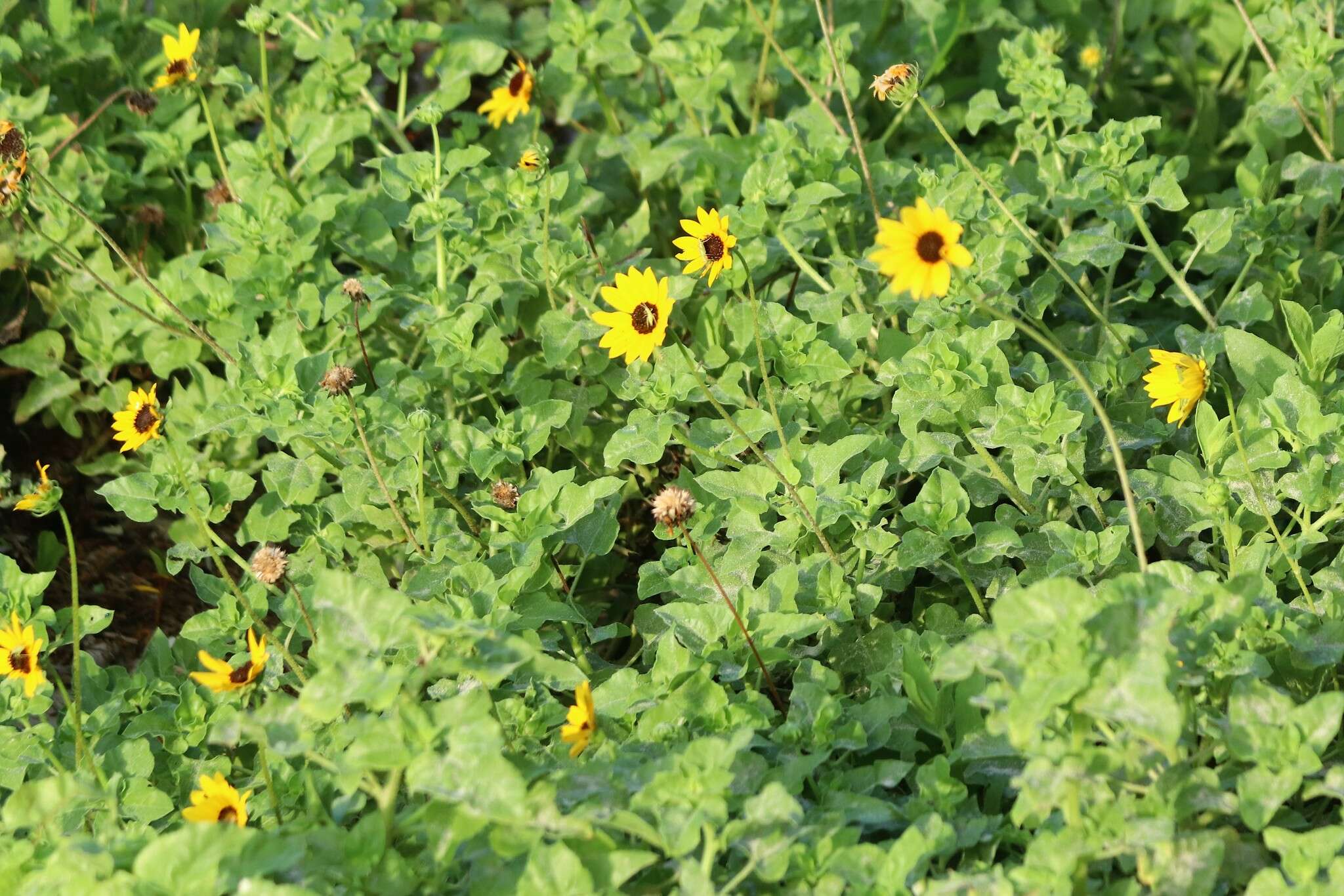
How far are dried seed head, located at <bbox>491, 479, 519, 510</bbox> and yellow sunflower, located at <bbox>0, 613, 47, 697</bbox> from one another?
0.78 meters

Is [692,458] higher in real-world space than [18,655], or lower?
→ lower

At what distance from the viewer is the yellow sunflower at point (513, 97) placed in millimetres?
3016

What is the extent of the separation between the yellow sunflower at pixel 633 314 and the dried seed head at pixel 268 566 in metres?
0.63

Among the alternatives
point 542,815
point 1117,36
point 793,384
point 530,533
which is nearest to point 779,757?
point 542,815

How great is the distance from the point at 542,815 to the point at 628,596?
46.6 inches

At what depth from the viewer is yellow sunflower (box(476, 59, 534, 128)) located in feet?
9.89

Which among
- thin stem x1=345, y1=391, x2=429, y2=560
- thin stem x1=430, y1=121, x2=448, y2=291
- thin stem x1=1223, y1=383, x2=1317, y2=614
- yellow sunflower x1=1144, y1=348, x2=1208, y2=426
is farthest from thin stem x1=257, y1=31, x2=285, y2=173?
thin stem x1=1223, y1=383, x2=1317, y2=614

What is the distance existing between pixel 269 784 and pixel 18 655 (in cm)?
56

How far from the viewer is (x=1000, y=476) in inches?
88.7

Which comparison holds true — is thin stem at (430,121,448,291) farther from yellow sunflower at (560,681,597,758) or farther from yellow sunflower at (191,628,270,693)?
yellow sunflower at (560,681,597,758)

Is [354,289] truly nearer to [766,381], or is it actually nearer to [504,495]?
[504,495]

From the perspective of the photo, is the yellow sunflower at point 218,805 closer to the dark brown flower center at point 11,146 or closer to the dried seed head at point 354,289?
the dried seed head at point 354,289

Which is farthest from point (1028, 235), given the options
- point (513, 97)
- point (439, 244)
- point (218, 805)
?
point (218, 805)

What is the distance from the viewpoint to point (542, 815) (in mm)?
1580
